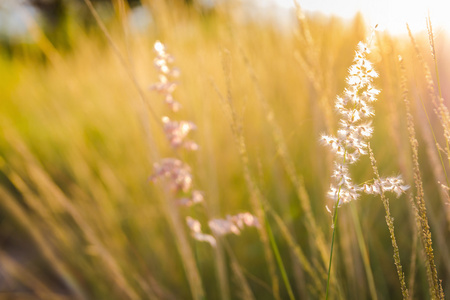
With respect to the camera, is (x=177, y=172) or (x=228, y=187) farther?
(x=228, y=187)

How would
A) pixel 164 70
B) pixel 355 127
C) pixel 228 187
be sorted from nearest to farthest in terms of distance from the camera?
pixel 355 127 → pixel 164 70 → pixel 228 187

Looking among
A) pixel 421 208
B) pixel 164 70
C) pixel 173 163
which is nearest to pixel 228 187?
pixel 173 163

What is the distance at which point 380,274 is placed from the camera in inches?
47.8

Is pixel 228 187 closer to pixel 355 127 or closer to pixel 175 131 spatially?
pixel 175 131

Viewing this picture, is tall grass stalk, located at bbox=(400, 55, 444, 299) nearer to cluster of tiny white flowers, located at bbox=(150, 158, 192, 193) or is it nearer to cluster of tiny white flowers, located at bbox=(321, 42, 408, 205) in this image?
cluster of tiny white flowers, located at bbox=(321, 42, 408, 205)

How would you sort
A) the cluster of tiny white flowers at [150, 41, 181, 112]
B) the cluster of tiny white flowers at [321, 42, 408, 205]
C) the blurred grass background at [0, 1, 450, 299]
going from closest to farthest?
the cluster of tiny white flowers at [321, 42, 408, 205] → the cluster of tiny white flowers at [150, 41, 181, 112] → the blurred grass background at [0, 1, 450, 299]

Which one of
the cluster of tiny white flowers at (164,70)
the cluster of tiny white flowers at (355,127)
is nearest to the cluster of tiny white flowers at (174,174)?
the cluster of tiny white flowers at (164,70)

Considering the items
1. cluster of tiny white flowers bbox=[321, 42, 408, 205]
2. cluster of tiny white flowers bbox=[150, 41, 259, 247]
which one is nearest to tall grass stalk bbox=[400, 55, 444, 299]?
cluster of tiny white flowers bbox=[321, 42, 408, 205]

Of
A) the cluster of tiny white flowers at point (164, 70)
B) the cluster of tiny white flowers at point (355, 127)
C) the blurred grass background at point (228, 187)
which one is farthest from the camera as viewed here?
the blurred grass background at point (228, 187)

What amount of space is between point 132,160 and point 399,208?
3.81 ft

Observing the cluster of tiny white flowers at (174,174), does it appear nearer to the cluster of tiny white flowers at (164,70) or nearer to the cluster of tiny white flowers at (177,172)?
the cluster of tiny white flowers at (177,172)

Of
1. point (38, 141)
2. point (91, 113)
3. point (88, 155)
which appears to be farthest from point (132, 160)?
point (38, 141)

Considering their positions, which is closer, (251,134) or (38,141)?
(251,134)

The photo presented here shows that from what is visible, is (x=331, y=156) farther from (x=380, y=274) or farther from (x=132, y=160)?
(x=132, y=160)
